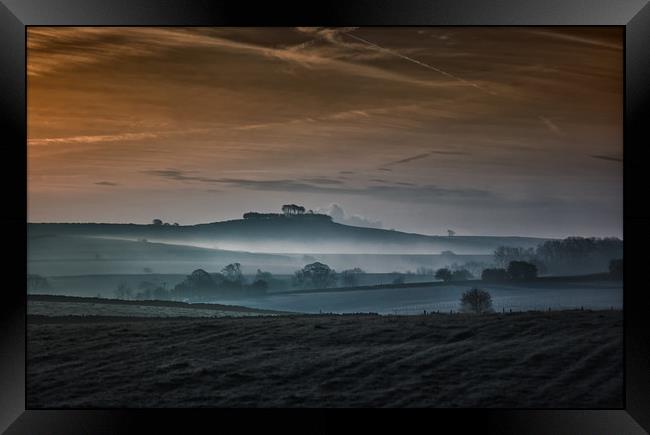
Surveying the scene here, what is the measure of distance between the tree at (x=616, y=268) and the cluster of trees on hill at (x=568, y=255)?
0.11ft

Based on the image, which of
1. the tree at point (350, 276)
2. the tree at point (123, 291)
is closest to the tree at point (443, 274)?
the tree at point (350, 276)

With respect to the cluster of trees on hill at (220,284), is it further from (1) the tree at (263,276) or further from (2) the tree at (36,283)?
(2) the tree at (36,283)

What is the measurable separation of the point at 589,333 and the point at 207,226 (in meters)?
3.47

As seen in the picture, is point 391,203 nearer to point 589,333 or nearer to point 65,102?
point 589,333

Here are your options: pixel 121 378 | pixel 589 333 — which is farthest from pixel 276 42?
pixel 589 333

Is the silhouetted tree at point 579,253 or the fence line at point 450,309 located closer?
the silhouetted tree at point 579,253

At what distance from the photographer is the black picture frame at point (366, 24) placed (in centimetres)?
405

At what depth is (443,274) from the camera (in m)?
5.01

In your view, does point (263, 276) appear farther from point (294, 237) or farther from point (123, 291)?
point (123, 291)

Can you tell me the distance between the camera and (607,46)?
480 cm

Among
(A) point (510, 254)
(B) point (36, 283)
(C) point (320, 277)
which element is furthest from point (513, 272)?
(B) point (36, 283)

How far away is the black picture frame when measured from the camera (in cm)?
405

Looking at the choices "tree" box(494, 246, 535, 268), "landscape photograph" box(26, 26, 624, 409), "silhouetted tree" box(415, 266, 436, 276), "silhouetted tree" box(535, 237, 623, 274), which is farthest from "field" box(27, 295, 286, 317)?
"silhouetted tree" box(535, 237, 623, 274)

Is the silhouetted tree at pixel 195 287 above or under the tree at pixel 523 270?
under
